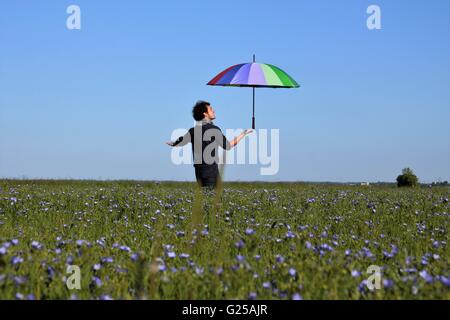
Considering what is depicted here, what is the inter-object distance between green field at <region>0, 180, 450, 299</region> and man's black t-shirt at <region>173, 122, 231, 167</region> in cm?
185

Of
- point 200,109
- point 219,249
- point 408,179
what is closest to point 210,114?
point 200,109

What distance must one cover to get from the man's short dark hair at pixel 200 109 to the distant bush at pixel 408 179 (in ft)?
52.4

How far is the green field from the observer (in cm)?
377

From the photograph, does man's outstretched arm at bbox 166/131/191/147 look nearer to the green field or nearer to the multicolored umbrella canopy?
the multicolored umbrella canopy

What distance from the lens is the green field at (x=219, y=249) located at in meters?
3.77

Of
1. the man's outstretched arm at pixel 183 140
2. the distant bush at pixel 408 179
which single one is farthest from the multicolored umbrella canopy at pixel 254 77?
the distant bush at pixel 408 179

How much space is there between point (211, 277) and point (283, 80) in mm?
7888

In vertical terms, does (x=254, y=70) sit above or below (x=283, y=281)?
above

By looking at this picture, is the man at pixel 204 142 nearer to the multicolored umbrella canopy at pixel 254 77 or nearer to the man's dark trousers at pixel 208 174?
the man's dark trousers at pixel 208 174

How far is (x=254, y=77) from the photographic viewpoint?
10820 millimetres
